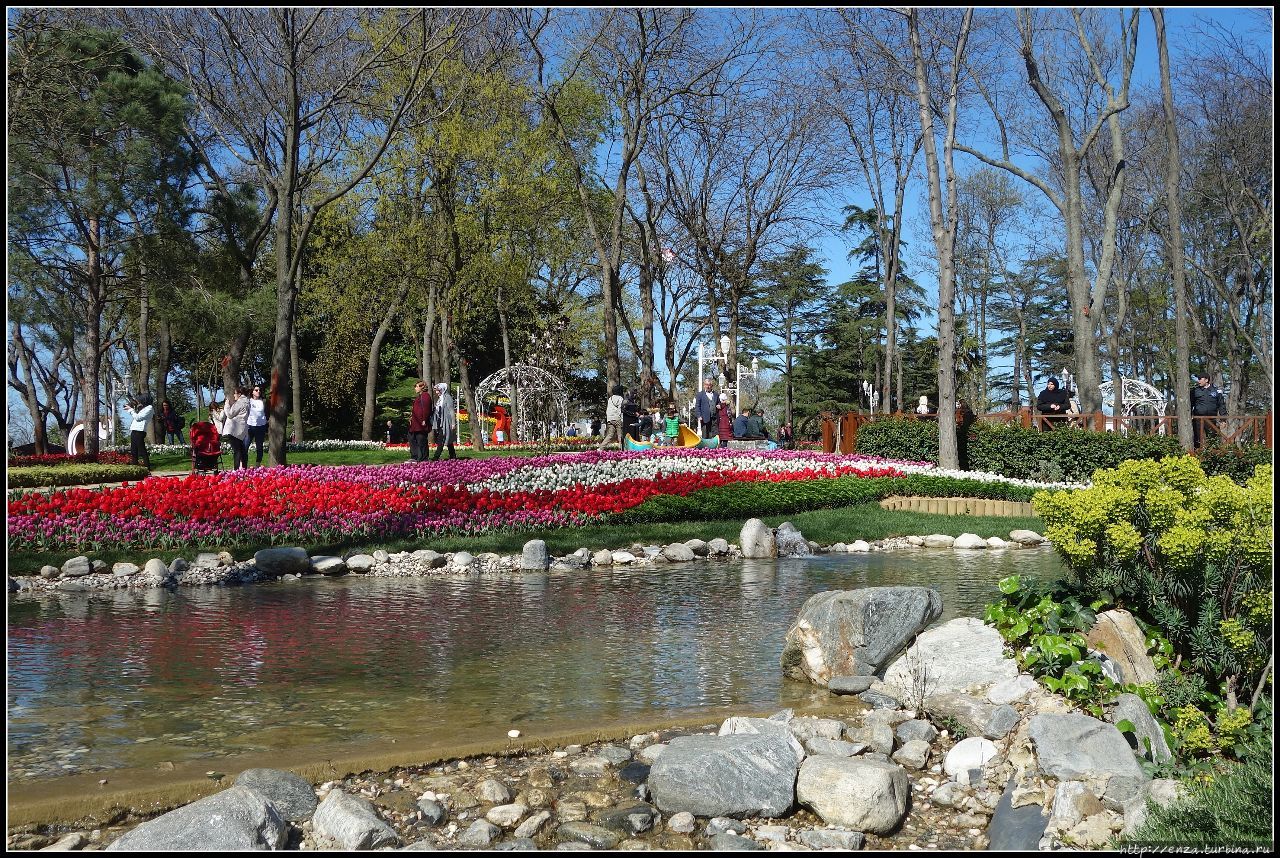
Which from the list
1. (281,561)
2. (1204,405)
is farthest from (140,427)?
(1204,405)

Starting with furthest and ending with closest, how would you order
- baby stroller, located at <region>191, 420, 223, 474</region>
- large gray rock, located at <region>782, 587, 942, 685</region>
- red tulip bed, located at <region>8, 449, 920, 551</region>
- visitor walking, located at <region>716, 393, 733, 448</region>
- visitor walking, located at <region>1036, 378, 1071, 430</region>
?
visitor walking, located at <region>716, 393, 733, 448</region>
visitor walking, located at <region>1036, 378, 1071, 430</region>
baby stroller, located at <region>191, 420, 223, 474</region>
red tulip bed, located at <region>8, 449, 920, 551</region>
large gray rock, located at <region>782, 587, 942, 685</region>

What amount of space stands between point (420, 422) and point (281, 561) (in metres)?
8.46

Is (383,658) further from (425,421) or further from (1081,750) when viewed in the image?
(425,421)

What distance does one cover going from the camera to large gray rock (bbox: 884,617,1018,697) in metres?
5.14

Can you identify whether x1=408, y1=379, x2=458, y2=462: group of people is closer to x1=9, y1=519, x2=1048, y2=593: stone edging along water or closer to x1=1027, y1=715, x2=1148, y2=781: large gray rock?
x1=9, y1=519, x2=1048, y2=593: stone edging along water

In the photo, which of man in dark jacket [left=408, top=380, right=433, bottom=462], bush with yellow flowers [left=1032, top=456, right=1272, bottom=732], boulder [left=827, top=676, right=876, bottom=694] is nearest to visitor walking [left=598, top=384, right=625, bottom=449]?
man in dark jacket [left=408, top=380, right=433, bottom=462]

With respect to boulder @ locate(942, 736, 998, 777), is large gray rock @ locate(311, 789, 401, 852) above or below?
above

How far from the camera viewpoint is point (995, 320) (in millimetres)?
69750

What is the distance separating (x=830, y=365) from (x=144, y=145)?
133 ft

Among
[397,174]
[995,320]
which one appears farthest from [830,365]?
[397,174]

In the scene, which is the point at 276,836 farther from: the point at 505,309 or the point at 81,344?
the point at 81,344

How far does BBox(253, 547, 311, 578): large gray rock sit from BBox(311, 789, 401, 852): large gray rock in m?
6.95

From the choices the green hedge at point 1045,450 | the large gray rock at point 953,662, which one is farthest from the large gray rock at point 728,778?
the green hedge at point 1045,450

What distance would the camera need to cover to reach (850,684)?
560 centimetres
